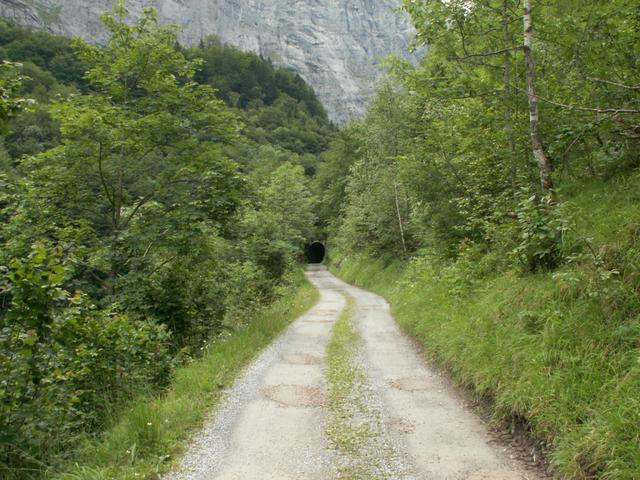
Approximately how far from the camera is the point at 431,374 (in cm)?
735

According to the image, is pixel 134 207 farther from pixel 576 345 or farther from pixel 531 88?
pixel 576 345

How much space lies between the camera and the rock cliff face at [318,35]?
13425 centimetres

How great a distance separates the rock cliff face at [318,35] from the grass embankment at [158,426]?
136223 millimetres

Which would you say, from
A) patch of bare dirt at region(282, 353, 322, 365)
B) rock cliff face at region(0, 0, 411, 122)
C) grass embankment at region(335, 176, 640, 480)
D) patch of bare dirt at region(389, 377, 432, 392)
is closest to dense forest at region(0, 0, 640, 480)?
grass embankment at region(335, 176, 640, 480)

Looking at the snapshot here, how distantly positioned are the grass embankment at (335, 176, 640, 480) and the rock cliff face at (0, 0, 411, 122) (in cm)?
13550

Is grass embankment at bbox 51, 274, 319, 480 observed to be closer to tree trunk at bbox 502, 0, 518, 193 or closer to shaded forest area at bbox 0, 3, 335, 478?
→ shaded forest area at bbox 0, 3, 335, 478

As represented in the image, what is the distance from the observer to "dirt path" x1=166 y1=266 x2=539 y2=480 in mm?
4137

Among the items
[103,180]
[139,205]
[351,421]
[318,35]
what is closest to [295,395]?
[351,421]

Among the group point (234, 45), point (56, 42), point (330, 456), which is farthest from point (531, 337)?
point (234, 45)

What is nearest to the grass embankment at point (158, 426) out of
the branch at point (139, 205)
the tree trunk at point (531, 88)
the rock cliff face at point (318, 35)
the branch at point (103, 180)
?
the branch at point (139, 205)

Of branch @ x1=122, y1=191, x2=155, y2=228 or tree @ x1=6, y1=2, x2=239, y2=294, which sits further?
branch @ x1=122, y1=191, x2=155, y2=228

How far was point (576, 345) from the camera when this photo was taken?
4.82 meters

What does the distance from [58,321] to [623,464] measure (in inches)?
212

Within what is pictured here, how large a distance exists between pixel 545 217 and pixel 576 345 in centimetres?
182
